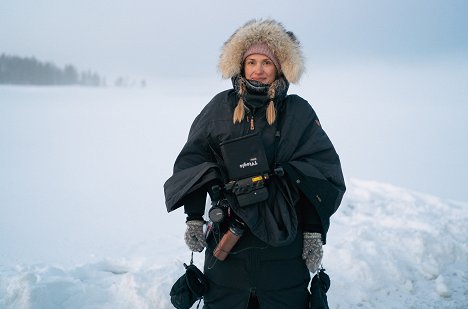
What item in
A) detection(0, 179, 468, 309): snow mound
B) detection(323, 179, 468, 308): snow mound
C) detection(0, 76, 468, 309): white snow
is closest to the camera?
detection(0, 179, 468, 309): snow mound

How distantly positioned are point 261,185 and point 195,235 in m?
0.53

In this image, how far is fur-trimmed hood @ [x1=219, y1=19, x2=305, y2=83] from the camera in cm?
236

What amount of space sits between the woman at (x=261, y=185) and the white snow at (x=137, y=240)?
1.34 metres

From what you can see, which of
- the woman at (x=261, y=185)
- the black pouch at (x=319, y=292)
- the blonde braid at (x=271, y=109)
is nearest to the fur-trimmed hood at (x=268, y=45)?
the woman at (x=261, y=185)

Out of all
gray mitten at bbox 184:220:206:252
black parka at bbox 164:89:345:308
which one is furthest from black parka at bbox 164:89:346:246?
gray mitten at bbox 184:220:206:252

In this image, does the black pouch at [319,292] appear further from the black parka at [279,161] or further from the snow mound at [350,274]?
the snow mound at [350,274]

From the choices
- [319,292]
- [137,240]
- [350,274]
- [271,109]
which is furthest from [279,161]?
[137,240]

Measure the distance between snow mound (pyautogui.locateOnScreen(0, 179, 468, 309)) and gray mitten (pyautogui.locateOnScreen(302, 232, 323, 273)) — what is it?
145 centimetres

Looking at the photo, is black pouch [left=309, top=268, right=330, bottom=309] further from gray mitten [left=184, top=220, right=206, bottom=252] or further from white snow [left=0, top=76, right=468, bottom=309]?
white snow [left=0, top=76, right=468, bottom=309]

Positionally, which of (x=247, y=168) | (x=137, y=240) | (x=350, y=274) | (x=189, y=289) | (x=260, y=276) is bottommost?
(x=137, y=240)

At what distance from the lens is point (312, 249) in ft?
7.41

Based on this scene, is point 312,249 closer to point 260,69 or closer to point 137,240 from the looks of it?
point 260,69

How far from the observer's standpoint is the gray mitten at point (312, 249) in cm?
225

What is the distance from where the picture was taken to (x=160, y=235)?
207 inches
